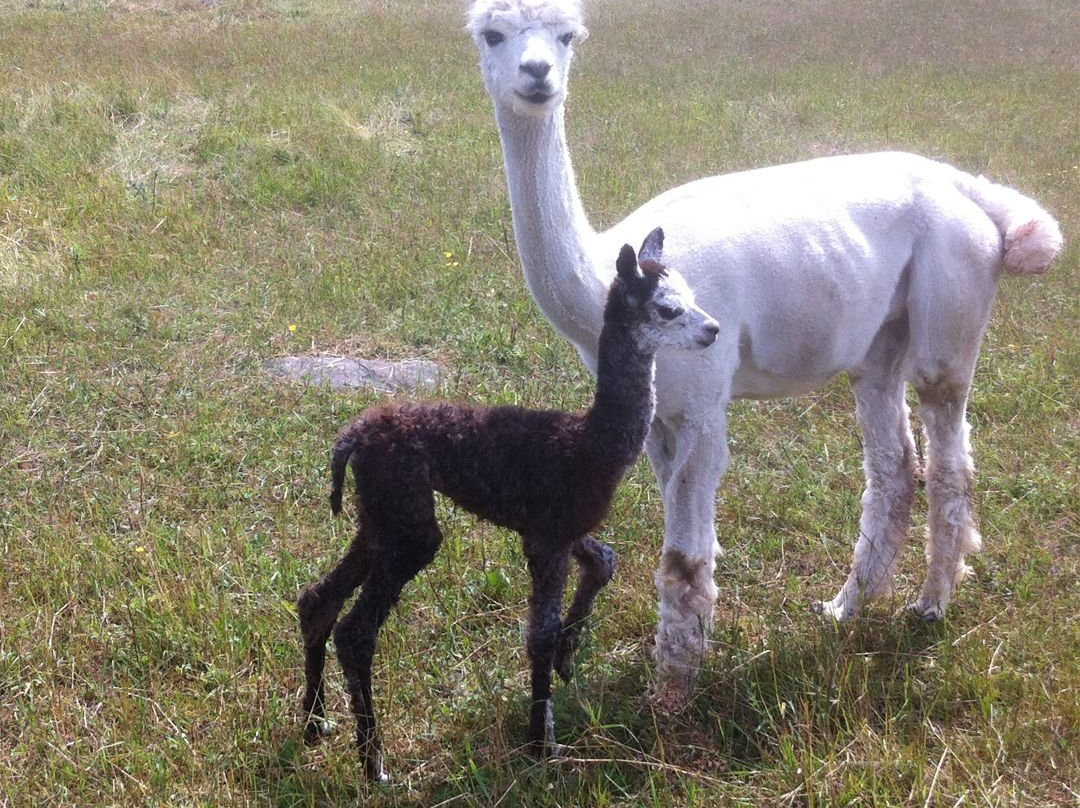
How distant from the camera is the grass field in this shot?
10.2ft

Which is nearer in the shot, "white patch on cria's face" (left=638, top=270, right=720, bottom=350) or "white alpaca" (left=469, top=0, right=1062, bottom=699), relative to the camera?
"white patch on cria's face" (left=638, top=270, right=720, bottom=350)

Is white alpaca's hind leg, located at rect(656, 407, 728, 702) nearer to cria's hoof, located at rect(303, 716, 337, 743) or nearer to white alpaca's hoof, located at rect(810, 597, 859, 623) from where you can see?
white alpaca's hoof, located at rect(810, 597, 859, 623)

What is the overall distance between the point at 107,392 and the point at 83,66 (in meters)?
8.69

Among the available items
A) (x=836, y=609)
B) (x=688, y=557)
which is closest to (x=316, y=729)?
(x=688, y=557)

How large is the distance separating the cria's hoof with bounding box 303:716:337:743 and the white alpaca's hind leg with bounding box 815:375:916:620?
77.0 inches

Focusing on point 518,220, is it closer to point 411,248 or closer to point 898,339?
point 898,339

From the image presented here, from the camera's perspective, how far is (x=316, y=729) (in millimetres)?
3262

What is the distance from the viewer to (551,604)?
3.04m

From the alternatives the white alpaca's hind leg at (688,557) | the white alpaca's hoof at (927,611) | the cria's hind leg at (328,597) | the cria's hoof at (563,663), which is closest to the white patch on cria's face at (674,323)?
the white alpaca's hind leg at (688,557)

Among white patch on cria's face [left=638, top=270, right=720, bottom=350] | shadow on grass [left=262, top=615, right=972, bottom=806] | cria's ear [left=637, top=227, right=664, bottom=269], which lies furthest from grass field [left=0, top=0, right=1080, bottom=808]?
cria's ear [left=637, top=227, right=664, bottom=269]

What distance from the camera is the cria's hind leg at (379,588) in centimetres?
297

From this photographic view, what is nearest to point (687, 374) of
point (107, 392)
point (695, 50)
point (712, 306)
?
point (712, 306)

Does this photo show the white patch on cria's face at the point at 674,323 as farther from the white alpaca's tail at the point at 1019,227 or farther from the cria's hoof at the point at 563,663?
the white alpaca's tail at the point at 1019,227

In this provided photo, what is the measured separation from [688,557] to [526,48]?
67.5 inches
